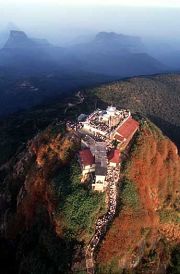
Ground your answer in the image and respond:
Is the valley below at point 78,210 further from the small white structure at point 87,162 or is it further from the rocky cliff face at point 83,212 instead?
the small white structure at point 87,162

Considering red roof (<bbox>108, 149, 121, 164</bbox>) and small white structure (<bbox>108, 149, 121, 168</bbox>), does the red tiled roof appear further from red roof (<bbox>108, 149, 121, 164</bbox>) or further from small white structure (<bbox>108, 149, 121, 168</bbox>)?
small white structure (<bbox>108, 149, 121, 168</bbox>)

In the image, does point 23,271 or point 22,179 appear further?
point 22,179

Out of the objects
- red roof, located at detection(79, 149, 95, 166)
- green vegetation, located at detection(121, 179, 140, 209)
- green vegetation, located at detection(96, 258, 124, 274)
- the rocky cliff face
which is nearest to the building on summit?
red roof, located at detection(79, 149, 95, 166)

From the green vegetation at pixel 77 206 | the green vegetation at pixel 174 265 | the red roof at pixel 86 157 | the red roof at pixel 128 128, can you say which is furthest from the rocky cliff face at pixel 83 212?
the red roof at pixel 86 157

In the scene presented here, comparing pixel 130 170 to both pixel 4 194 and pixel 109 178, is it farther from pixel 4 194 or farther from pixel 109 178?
pixel 4 194

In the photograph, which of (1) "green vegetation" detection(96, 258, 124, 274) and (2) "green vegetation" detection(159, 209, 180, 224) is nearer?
(1) "green vegetation" detection(96, 258, 124, 274)

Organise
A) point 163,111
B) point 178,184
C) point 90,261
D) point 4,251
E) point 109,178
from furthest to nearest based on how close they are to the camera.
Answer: point 163,111
point 178,184
point 4,251
point 109,178
point 90,261

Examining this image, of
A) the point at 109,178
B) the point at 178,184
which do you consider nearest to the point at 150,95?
the point at 178,184
